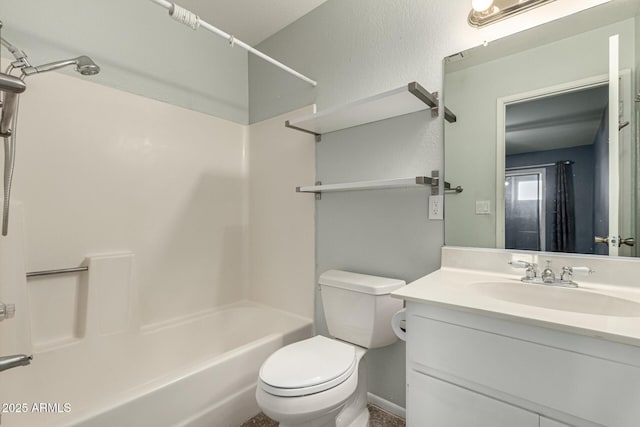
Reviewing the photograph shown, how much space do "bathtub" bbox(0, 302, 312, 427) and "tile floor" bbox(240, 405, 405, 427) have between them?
4cm

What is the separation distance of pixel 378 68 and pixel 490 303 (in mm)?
1364

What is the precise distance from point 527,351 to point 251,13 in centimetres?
235

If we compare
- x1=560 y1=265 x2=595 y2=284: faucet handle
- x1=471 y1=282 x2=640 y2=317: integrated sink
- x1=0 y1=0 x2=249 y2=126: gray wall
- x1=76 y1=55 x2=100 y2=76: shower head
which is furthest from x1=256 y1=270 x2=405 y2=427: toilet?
x1=0 y1=0 x2=249 y2=126: gray wall

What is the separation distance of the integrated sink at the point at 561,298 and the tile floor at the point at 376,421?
90 cm

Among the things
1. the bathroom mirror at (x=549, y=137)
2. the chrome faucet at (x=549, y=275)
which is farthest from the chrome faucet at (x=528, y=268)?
the bathroom mirror at (x=549, y=137)

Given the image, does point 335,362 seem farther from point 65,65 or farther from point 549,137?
point 65,65

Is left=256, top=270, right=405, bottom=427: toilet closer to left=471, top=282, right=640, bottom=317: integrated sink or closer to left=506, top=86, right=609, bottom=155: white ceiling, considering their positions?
left=471, top=282, right=640, bottom=317: integrated sink

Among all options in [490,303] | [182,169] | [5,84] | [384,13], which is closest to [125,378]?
[182,169]

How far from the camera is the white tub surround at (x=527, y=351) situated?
69cm

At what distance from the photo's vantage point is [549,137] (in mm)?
1210

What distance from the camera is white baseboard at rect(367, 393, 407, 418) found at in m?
1.54

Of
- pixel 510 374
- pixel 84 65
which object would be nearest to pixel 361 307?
pixel 510 374

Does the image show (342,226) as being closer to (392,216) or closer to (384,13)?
(392,216)

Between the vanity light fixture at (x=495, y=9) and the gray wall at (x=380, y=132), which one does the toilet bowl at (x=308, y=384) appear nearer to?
the gray wall at (x=380, y=132)
